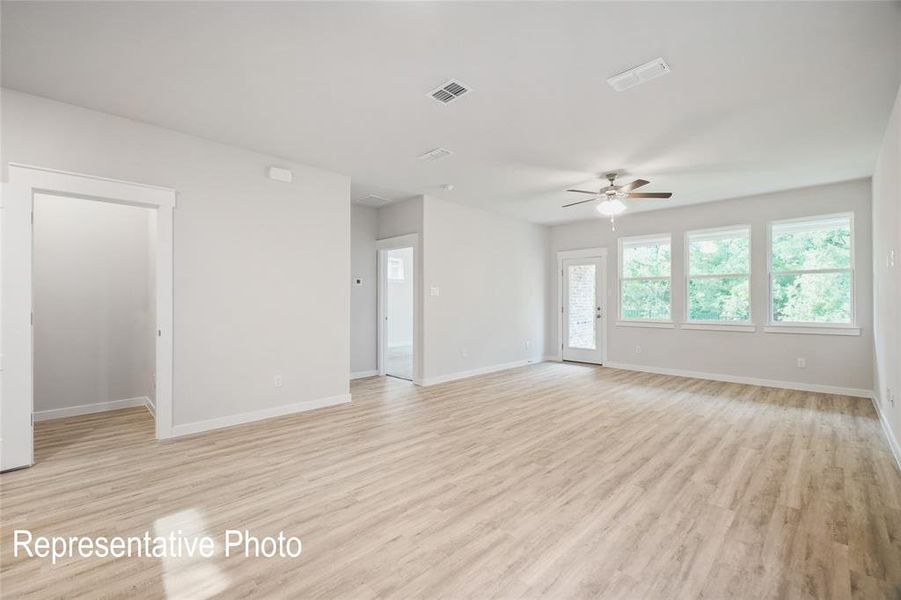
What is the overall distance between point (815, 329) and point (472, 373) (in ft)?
16.2

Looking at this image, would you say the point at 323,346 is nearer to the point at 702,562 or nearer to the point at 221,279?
the point at 221,279

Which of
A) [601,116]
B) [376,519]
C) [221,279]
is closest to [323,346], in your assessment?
[221,279]

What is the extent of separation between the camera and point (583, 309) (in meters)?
7.99

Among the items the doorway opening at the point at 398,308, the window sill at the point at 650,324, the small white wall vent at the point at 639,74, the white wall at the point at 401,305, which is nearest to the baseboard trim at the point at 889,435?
the window sill at the point at 650,324

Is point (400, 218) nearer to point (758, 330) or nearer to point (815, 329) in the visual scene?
point (758, 330)

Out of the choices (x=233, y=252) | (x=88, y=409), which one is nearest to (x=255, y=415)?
(x=233, y=252)

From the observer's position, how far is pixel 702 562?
75.5 inches

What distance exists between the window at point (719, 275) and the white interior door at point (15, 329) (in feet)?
26.7

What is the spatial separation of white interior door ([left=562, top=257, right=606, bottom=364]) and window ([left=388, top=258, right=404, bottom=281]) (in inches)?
177

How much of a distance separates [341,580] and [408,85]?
3063 millimetres

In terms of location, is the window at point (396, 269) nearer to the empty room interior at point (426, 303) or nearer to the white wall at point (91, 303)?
the empty room interior at point (426, 303)

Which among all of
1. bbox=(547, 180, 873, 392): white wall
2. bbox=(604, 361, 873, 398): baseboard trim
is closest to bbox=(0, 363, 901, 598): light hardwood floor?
bbox=(604, 361, 873, 398): baseboard trim

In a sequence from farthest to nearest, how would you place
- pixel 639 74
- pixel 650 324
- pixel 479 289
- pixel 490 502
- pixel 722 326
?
pixel 650 324 < pixel 479 289 < pixel 722 326 < pixel 639 74 < pixel 490 502

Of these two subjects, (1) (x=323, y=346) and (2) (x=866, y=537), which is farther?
(1) (x=323, y=346)
